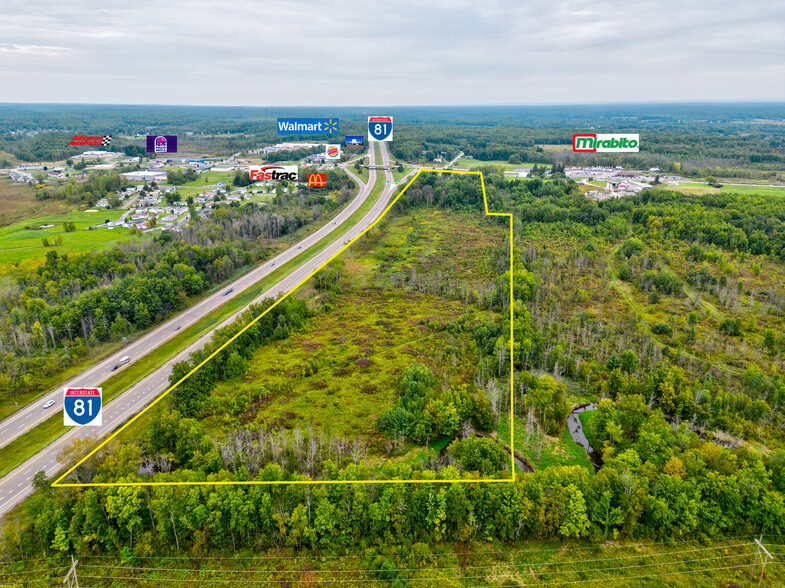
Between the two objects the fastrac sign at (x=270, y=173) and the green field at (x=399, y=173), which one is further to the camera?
Result: the green field at (x=399, y=173)

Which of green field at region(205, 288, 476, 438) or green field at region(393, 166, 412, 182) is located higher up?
green field at region(393, 166, 412, 182)

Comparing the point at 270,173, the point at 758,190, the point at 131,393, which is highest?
the point at 270,173

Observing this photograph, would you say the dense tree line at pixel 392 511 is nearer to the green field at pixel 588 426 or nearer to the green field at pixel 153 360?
→ the green field at pixel 153 360

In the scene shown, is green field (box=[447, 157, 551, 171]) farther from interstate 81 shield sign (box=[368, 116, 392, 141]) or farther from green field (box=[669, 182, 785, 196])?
interstate 81 shield sign (box=[368, 116, 392, 141])

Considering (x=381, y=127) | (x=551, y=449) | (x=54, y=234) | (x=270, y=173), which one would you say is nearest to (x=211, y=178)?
(x=270, y=173)

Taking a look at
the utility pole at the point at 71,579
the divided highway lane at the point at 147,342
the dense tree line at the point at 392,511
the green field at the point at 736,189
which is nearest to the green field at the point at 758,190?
the green field at the point at 736,189

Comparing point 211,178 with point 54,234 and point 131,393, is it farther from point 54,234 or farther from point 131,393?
point 131,393

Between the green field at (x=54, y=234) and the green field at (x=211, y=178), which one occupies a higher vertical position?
the green field at (x=211, y=178)

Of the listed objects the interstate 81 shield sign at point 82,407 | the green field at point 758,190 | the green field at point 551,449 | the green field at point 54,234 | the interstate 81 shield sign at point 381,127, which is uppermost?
the interstate 81 shield sign at point 381,127

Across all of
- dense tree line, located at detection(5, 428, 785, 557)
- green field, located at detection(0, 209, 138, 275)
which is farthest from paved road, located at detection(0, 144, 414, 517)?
green field, located at detection(0, 209, 138, 275)
